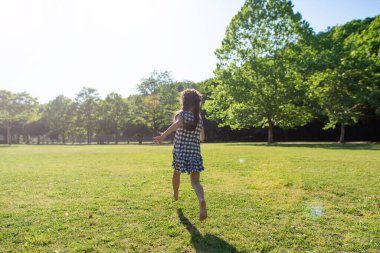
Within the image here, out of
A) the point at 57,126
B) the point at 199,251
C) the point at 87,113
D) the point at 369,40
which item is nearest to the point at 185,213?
the point at 199,251

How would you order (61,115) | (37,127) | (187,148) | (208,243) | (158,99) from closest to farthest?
(208,243), (187,148), (158,99), (61,115), (37,127)

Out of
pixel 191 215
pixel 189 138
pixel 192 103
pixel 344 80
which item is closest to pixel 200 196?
pixel 191 215

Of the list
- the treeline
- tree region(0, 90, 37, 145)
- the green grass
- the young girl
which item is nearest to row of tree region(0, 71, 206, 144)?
tree region(0, 90, 37, 145)

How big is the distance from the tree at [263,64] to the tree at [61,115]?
46.6 m

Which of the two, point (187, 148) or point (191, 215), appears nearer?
point (187, 148)

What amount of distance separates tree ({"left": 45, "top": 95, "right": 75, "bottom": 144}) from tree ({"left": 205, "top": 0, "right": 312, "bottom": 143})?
1833 inches

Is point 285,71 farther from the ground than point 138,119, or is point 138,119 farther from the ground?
point 285,71

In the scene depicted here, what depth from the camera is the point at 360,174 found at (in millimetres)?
9547

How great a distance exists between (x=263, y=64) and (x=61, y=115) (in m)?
53.7

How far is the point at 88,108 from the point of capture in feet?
213

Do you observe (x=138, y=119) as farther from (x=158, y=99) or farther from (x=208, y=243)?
(x=208, y=243)

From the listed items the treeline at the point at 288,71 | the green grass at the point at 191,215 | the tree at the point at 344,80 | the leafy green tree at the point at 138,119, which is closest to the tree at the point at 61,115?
the leafy green tree at the point at 138,119

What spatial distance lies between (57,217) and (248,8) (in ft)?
109

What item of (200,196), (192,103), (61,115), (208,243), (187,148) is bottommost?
→ (208,243)
